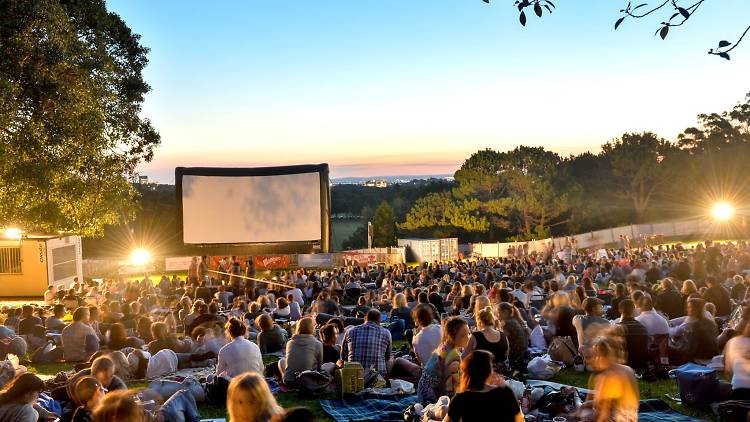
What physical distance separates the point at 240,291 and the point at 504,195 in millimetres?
34392

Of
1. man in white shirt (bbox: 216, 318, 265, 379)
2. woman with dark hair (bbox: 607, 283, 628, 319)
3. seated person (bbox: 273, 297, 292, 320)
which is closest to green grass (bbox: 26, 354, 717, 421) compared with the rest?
man in white shirt (bbox: 216, 318, 265, 379)

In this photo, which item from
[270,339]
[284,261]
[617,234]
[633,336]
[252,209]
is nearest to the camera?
[633,336]

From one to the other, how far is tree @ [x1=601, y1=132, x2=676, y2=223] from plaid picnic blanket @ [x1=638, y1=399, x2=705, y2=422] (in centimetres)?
4803

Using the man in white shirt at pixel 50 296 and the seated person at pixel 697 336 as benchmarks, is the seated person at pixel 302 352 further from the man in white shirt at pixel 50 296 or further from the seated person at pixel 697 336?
the man in white shirt at pixel 50 296

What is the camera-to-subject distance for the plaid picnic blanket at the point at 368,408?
6137 mm

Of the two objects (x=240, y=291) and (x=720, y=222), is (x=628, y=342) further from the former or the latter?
(x=720, y=222)

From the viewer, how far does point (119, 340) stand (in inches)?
337

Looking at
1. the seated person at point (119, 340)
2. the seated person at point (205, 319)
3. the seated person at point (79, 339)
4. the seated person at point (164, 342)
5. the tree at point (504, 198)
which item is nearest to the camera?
the seated person at point (119, 340)

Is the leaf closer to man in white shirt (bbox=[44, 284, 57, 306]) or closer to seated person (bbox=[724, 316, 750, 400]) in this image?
seated person (bbox=[724, 316, 750, 400])

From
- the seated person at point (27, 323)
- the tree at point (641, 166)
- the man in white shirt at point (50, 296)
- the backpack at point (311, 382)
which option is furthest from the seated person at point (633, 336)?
the tree at point (641, 166)

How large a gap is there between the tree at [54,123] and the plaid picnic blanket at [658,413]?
1137 cm

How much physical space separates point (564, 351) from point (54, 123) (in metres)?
10.9

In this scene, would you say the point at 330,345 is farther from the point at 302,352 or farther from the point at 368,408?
the point at 368,408

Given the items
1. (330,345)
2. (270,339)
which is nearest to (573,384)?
(330,345)
